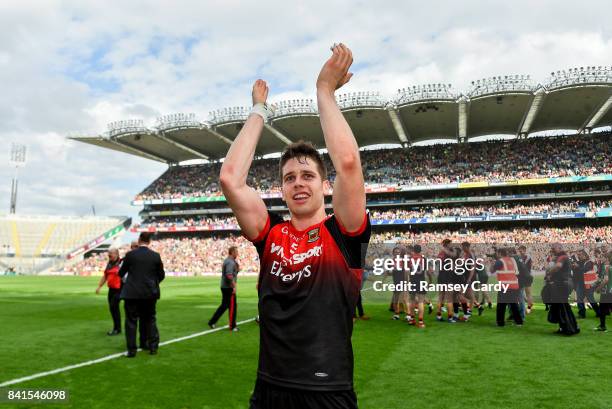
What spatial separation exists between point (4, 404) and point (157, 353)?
3.22 m

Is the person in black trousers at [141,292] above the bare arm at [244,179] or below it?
below

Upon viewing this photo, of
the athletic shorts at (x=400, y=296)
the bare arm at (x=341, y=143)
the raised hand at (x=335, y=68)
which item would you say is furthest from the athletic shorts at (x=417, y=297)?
the raised hand at (x=335, y=68)

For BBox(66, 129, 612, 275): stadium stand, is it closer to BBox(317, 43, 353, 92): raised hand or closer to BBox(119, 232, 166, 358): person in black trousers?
BBox(119, 232, 166, 358): person in black trousers

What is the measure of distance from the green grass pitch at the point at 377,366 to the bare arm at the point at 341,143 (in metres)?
4.26

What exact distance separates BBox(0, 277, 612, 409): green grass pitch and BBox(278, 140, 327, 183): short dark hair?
418 centimetres

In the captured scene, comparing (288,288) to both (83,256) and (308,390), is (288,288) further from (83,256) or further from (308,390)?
(83,256)

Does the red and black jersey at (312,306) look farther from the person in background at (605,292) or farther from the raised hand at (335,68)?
the person in background at (605,292)

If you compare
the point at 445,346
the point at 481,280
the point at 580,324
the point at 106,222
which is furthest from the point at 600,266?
the point at 106,222

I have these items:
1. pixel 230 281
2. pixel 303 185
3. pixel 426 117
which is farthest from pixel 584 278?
pixel 426 117

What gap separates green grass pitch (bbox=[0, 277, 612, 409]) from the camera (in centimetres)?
590

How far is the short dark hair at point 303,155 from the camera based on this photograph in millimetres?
2312

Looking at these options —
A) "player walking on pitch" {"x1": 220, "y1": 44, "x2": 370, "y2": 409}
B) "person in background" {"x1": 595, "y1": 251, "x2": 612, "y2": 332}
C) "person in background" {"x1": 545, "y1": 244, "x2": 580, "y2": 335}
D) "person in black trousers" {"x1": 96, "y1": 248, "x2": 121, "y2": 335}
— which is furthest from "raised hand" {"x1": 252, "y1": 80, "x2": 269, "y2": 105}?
"person in background" {"x1": 595, "y1": 251, "x2": 612, "y2": 332}

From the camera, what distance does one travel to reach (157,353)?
8.63 metres

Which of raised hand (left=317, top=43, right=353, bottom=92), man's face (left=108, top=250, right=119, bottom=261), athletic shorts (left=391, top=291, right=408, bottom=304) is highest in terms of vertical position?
raised hand (left=317, top=43, right=353, bottom=92)
